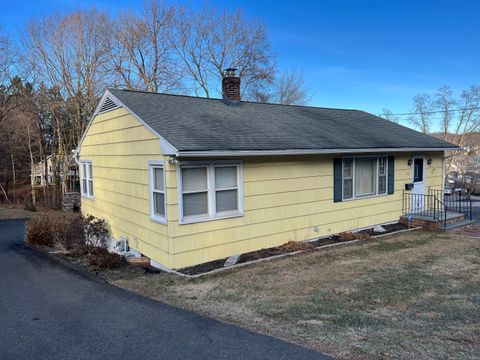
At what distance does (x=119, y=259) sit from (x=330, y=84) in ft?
89.9

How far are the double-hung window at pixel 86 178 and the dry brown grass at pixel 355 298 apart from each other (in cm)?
558

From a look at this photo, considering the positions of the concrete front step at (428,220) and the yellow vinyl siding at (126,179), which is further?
the concrete front step at (428,220)

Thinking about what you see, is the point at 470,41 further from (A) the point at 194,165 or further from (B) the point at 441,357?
(B) the point at 441,357

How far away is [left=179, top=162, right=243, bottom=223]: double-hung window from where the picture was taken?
23.6 feet

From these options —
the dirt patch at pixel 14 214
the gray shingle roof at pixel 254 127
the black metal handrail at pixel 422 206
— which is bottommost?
the dirt patch at pixel 14 214

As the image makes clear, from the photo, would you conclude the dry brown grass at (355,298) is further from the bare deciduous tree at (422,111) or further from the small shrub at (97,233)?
the bare deciduous tree at (422,111)

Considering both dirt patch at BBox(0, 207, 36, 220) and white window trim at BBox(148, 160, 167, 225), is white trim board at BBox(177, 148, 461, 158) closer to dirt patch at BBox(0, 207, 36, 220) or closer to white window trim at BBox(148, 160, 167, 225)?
white window trim at BBox(148, 160, 167, 225)

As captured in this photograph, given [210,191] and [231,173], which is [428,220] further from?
[210,191]

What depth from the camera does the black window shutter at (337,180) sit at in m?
9.78

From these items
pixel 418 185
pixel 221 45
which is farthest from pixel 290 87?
pixel 418 185

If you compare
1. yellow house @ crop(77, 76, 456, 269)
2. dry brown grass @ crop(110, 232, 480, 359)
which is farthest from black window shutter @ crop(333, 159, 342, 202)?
dry brown grass @ crop(110, 232, 480, 359)

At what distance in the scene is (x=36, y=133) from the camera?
2586 centimetres

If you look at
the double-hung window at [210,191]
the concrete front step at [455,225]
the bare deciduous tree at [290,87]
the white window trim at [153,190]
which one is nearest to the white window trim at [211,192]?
the double-hung window at [210,191]

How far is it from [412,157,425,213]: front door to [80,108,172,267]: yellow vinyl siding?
8.90 m
